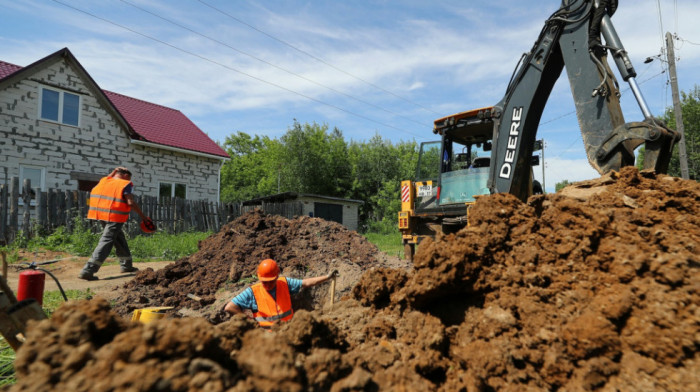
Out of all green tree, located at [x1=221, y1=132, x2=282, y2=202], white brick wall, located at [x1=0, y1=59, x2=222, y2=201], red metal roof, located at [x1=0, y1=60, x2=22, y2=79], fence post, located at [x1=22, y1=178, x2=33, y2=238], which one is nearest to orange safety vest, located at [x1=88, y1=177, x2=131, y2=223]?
fence post, located at [x1=22, y1=178, x2=33, y2=238]

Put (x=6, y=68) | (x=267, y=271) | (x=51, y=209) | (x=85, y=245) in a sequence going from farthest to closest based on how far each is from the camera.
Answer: (x=6, y=68)
(x=51, y=209)
(x=85, y=245)
(x=267, y=271)

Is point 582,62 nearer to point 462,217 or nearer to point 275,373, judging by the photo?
point 462,217

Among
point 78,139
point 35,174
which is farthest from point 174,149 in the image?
point 35,174

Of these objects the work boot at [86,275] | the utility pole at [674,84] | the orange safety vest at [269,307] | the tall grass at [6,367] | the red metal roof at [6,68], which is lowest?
the work boot at [86,275]

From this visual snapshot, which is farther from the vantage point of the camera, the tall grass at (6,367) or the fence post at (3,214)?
the fence post at (3,214)

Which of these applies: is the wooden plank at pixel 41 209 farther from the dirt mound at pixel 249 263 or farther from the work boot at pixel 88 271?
the dirt mound at pixel 249 263

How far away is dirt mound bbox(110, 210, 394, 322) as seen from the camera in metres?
5.54

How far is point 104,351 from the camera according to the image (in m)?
1.43

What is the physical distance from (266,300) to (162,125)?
1720 centimetres

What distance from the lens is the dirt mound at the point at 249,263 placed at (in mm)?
5539

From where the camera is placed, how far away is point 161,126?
18.0m

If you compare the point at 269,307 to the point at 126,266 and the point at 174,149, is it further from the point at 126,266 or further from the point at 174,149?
the point at 174,149

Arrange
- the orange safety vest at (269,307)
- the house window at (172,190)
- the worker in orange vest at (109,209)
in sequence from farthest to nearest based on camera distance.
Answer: the house window at (172,190), the worker in orange vest at (109,209), the orange safety vest at (269,307)

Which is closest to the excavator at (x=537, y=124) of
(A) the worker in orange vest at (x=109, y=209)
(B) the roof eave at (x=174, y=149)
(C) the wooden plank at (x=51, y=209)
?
(A) the worker in orange vest at (x=109, y=209)
